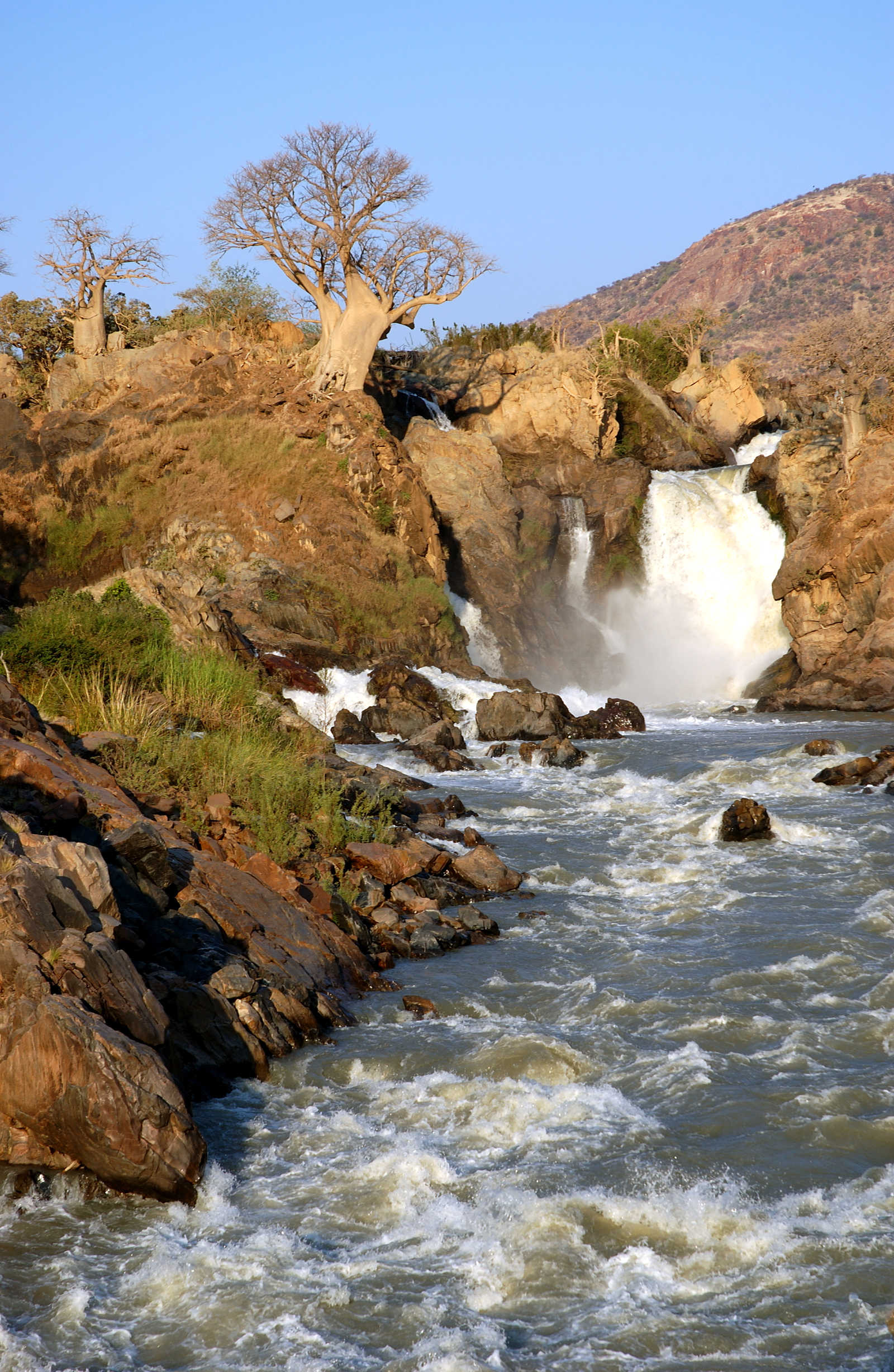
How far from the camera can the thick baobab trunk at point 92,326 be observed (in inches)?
1400

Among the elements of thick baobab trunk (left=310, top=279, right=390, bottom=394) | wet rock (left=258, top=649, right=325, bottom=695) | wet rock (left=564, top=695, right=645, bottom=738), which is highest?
thick baobab trunk (left=310, top=279, right=390, bottom=394)

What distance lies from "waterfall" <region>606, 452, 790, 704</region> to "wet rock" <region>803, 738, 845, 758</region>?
480 inches

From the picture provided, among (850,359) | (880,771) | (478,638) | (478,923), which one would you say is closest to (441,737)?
(880,771)

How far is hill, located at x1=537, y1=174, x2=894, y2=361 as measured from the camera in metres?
102

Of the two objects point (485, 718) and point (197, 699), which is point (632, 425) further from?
point (197, 699)

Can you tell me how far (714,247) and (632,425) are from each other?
10153 centimetres

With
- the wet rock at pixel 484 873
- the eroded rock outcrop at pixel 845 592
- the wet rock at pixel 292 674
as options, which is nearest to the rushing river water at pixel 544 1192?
the wet rock at pixel 484 873

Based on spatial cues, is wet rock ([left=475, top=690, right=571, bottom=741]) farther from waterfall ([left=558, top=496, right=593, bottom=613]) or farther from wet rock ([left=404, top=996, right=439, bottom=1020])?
wet rock ([left=404, top=996, right=439, bottom=1020])

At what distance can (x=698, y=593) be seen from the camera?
31625 millimetres

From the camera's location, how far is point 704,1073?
6906mm

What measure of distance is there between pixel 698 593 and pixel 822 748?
599 inches

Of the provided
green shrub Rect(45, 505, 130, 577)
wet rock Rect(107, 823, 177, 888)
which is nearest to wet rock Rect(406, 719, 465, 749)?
wet rock Rect(107, 823, 177, 888)

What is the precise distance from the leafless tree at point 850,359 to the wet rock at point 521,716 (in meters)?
12.3

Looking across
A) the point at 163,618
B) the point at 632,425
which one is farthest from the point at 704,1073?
the point at 632,425
